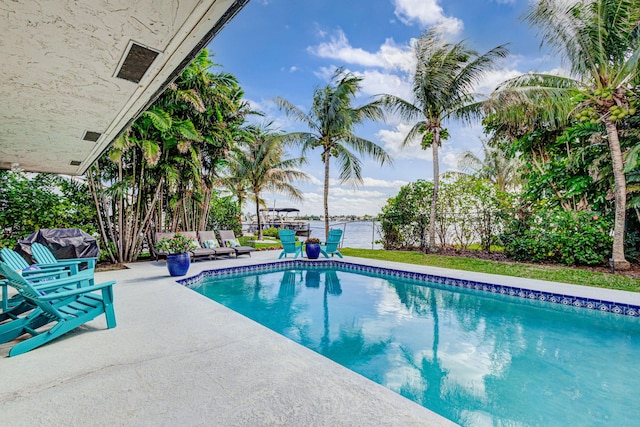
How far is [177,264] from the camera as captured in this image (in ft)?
20.6

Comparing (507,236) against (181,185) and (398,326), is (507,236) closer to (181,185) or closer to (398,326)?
(398,326)

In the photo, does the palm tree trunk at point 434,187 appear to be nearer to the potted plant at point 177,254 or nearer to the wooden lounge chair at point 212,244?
the wooden lounge chair at point 212,244

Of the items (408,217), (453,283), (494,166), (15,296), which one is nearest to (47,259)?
(15,296)

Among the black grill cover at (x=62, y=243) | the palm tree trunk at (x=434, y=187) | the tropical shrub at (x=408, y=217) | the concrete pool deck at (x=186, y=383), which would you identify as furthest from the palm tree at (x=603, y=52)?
the black grill cover at (x=62, y=243)

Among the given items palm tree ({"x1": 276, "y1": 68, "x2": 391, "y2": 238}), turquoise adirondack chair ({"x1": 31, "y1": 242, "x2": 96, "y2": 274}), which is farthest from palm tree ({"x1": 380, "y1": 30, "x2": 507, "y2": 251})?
turquoise adirondack chair ({"x1": 31, "y1": 242, "x2": 96, "y2": 274})

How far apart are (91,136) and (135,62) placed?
2.64 meters

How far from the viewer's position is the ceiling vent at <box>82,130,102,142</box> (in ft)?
13.7

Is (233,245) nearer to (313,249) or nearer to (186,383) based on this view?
(313,249)

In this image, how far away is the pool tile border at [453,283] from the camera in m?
4.57

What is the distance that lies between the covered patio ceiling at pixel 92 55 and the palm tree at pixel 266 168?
8.77 m

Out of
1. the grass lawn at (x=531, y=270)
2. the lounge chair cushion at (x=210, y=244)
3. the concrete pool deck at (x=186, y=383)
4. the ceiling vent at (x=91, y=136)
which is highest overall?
the ceiling vent at (x=91, y=136)

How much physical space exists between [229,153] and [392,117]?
6.17m

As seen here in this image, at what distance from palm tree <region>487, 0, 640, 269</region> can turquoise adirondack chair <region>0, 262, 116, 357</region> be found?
9.73m

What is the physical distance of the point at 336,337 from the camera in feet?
13.2
